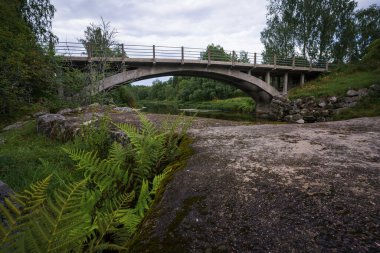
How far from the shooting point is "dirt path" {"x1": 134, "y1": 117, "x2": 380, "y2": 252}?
37.8 inches

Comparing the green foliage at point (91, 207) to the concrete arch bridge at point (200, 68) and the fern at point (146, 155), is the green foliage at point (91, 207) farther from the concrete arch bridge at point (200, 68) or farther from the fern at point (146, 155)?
the concrete arch bridge at point (200, 68)

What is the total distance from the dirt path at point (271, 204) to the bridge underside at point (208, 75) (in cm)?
1080

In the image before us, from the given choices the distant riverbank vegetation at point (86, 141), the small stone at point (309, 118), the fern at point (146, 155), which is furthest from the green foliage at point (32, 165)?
the small stone at point (309, 118)

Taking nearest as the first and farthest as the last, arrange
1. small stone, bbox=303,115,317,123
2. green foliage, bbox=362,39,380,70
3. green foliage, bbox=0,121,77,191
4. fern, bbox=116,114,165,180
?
fern, bbox=116,114,165,180
green foliage, bbox=0,121,77,191
small stone, bbox=303,115,317,123
green foliage, bbox=362,39,380,70

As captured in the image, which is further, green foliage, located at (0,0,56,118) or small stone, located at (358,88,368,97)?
small stone, located at (358,88,368,97)

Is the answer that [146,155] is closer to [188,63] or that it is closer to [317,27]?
[188,63]

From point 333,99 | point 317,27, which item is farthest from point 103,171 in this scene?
point 317,27

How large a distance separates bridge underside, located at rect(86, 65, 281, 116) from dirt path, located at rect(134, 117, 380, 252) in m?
10.8

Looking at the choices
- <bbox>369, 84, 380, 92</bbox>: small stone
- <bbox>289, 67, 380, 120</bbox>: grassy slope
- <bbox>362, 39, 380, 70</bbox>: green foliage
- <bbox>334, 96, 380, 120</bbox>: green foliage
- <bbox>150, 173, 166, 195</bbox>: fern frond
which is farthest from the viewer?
<bbox>362, 39, 380, 70</bbox>: green foliage

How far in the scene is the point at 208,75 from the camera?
20.0 meters

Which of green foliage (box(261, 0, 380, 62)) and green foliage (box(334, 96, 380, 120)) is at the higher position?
green foliage (box(261, 0, 380, 62))

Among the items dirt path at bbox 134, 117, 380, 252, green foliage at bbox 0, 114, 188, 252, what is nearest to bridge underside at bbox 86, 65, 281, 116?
green foliage at bbox 0, 114, 188, 252

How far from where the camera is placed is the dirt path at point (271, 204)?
0.96 metres

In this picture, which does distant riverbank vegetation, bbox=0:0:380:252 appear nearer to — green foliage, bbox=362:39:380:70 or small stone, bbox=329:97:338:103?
green foliage, bbox=362:39:380:70
